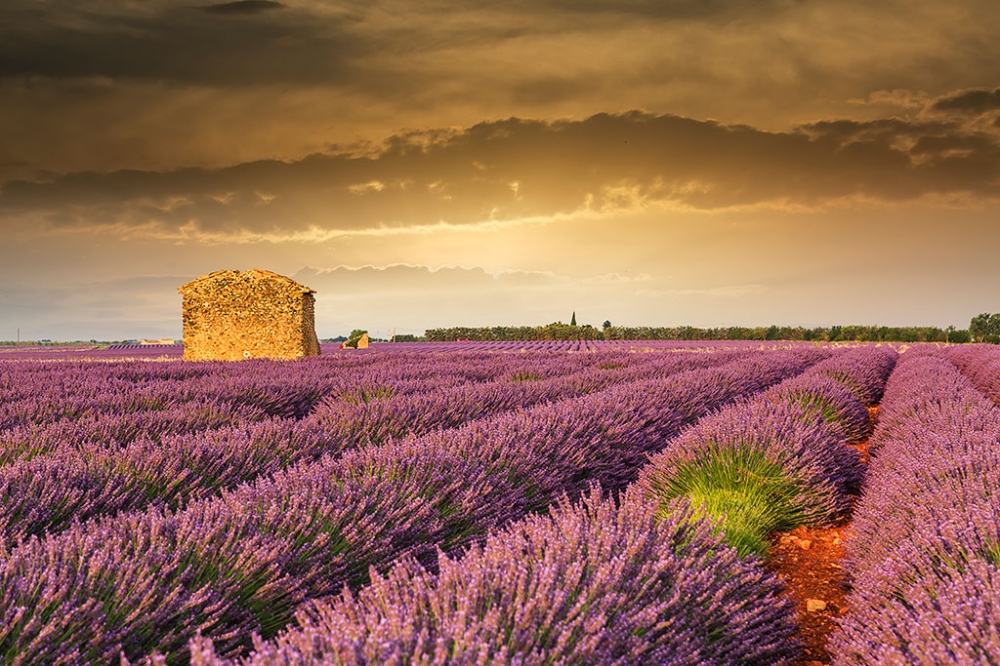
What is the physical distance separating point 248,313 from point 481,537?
17.5 m

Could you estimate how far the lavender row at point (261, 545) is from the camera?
1.81m

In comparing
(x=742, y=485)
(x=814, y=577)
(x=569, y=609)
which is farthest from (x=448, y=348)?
(x=569, y=609)

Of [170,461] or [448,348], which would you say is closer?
[170,461]

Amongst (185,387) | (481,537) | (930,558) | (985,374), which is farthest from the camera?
(985,374)

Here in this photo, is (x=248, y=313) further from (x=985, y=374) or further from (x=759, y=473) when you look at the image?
(x=759, y=473)

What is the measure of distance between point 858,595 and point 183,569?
2.22 meters

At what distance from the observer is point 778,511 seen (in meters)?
3.94

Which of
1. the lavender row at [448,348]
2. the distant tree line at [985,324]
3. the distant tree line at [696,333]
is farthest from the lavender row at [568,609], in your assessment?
the distant tree line at [985,324]

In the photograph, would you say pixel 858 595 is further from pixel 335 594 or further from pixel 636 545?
pixel 335 594

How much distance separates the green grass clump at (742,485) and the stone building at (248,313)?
16.3 m

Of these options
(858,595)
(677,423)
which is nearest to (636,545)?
(858,595)

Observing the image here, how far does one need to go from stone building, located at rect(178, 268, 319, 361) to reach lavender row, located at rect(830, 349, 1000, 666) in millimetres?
16893

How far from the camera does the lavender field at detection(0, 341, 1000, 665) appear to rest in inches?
61.1

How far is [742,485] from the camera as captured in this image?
402cm
